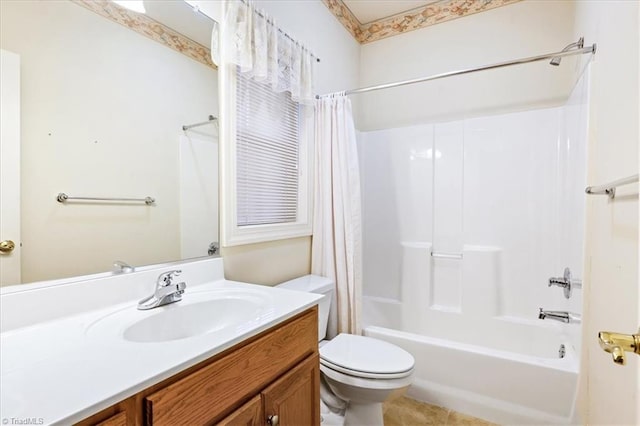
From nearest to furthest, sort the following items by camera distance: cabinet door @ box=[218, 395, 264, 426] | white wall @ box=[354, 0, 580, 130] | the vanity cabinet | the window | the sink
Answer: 1. the vanity cabinet
2. cabinet door @ box=[218, 395, 264, 426]
3. the sink
4. the window
5. white wall @ box=[354, 0, 580, 130]

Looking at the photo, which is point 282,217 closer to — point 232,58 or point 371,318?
point 232,58

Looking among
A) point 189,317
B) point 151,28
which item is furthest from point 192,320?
point 151,28

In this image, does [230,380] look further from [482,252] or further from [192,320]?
[482,252]

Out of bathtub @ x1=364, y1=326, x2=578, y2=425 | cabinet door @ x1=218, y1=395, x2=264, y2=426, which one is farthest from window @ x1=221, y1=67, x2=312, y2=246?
bathtub @ x1=364, y1=326, x2=578, y2=425

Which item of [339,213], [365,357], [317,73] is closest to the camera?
[365,357]

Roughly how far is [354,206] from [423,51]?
1.51 m

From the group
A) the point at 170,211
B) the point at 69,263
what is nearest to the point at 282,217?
the point at 170,211

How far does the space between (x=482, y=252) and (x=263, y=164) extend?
1645mm

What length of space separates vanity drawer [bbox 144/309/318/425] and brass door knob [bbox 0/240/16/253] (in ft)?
2.00

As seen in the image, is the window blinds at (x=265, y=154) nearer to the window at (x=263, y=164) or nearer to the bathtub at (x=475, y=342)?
the window at (x=263, y=164)

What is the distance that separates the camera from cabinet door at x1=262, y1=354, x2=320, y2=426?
874 mm

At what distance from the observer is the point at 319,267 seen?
75.1 inches

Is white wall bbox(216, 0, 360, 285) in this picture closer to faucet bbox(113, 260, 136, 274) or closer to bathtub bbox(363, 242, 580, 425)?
faucet bbox(113, 260, 136, 274)

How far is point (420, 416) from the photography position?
169cm
